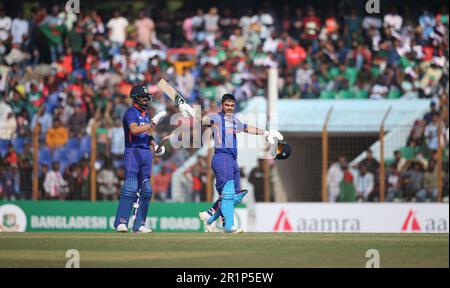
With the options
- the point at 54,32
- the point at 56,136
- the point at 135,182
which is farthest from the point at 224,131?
the point at 54,32

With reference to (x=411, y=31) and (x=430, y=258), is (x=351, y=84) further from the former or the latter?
(x=430, y=258)

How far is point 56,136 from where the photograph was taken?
2580cm

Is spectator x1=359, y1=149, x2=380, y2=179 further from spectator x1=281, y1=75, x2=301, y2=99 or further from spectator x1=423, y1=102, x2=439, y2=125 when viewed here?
spectator x1=281, y1=75, x2=301, y2=99

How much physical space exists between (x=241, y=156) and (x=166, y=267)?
13.3 metres

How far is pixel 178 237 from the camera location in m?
15.8

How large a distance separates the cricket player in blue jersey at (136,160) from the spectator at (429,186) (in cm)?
985

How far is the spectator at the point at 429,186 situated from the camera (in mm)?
24719

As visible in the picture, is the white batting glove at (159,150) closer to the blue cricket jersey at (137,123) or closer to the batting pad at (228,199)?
the blue cricket jersey at (137,123)

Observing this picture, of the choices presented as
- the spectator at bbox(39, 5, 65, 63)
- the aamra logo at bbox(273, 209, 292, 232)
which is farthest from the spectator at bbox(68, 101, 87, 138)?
the aamra logo at bbox(273, 209, 292, 232)

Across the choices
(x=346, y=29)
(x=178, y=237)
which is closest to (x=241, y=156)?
(x=346, y=29)

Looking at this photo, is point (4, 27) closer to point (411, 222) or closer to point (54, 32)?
point (54, 32)

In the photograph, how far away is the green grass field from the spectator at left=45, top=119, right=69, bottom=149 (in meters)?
9.93

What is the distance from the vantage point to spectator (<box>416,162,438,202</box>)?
2472 cm

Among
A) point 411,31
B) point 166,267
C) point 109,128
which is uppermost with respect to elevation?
point 411,31
